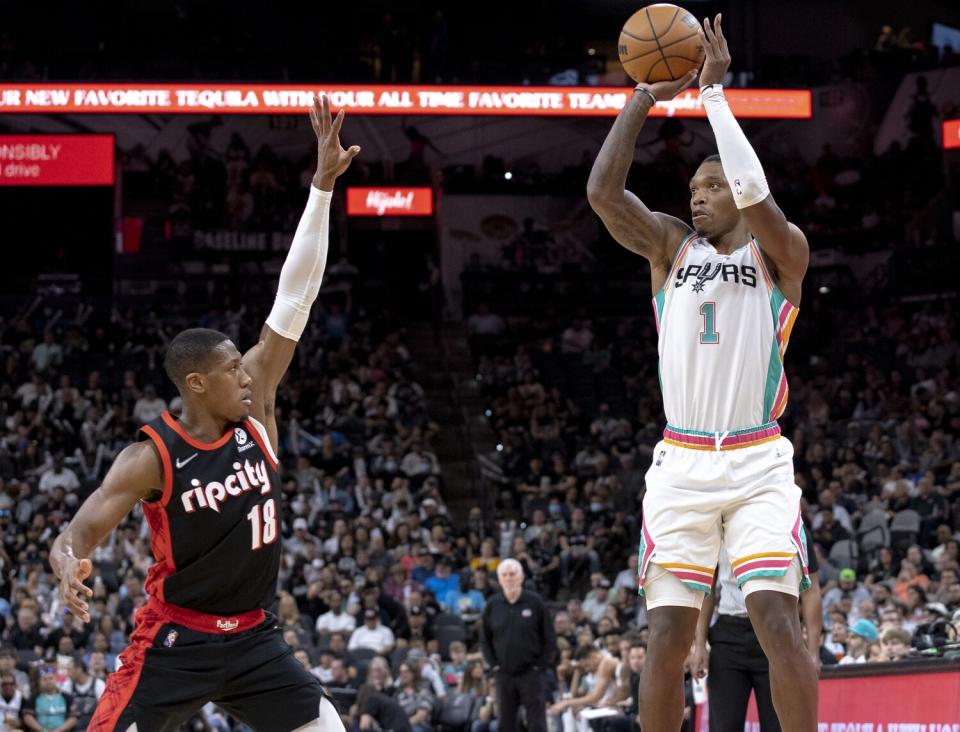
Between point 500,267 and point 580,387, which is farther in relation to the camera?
point 500,267

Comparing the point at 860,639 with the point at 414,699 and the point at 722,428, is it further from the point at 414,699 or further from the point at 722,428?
the point at 722,428

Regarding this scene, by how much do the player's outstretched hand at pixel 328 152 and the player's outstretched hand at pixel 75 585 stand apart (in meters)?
1.80

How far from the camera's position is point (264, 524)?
192 inches

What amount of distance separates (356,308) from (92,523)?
72.1 feet

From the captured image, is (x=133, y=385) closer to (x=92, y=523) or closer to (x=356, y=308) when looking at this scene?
(x=356, y=308)

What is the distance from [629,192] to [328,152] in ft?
3.89

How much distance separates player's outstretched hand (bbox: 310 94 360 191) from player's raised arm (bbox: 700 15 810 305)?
138 cm

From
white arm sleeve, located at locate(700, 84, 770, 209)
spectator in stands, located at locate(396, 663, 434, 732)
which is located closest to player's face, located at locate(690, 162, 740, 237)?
white arm sleeve, located at locate(700, 84, 770, 209)

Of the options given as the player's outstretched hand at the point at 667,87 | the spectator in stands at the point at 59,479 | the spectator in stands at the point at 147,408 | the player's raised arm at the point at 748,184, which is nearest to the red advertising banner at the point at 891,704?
the player's raised arm at the point at 748,184

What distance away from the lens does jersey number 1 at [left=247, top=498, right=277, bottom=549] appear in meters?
4.86

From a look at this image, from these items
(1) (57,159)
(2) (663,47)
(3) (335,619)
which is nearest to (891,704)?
(2) (663,47)

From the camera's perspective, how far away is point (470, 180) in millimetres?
27938

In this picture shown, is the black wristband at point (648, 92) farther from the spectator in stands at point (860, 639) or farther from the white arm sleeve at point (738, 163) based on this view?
the spectator in stands at point (860, 639)

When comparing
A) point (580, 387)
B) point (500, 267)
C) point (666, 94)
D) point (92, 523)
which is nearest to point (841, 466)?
point (580, 387)
